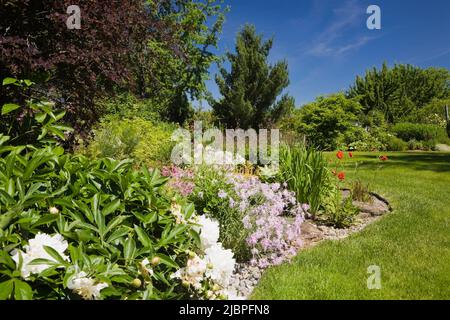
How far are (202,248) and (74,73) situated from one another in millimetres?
2583

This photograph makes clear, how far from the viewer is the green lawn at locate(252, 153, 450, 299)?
3236 millimetres

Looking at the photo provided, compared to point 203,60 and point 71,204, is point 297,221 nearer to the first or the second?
point 71,204

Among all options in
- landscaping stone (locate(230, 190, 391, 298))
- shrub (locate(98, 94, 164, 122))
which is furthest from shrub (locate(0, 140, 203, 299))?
shrub (locate(98, 94, 164, 122))

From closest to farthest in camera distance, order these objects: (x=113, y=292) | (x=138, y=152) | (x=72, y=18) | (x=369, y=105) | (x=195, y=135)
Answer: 1. (x=113, y=292)
2. (x=72, y=18)
3. (x=138, y=152)
4. (x=195, y=135)
5. (x=369, y=105)

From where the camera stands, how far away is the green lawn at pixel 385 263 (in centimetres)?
324

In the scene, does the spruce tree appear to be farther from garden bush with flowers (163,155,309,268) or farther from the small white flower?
the small white flower

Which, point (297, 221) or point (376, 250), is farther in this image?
point (376, 250)

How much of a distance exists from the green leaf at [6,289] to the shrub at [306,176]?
4.38 metres

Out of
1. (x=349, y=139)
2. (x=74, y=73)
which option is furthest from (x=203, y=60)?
(x=74, y=73)

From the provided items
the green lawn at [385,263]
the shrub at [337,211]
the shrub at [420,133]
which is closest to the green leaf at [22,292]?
the green lawn at [385,263]

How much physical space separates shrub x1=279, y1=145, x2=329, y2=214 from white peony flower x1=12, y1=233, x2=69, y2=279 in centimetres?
414

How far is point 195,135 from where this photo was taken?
11016 mm

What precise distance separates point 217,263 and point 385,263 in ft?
8.14

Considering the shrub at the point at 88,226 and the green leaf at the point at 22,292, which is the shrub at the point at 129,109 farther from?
the green leaf at the point at 22,292
